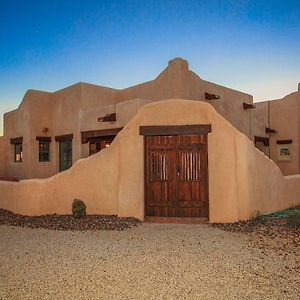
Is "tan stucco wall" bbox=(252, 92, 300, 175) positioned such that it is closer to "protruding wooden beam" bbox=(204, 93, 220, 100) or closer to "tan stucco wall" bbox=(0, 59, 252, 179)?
"tan stucco wall" bbox=(0, 59, 252, 179)

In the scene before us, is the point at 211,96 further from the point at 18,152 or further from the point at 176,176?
the point at 18,152

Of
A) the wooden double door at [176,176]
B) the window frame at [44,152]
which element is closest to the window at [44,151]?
the window frame at [44,152]

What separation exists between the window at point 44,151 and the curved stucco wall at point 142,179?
7.54m

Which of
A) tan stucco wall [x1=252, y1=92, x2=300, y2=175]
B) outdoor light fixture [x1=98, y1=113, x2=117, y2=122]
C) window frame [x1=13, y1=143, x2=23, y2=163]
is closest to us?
outdoor light fixture [x1=98, y1=113, x2=117, y2=122]

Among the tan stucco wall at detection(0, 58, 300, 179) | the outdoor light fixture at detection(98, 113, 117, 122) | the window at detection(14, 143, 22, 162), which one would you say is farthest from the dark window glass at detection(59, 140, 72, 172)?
the outdoor light fixture at detection(98, 113, 117, 122)

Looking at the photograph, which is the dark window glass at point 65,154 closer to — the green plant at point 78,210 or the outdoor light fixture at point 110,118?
the outdoor light fixture at point 110,118

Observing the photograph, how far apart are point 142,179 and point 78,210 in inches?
79.3

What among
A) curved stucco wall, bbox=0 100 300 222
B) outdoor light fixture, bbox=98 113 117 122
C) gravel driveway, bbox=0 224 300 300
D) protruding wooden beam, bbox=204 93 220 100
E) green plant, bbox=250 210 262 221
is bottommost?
gravel driveway, bbox=0 224 300 300

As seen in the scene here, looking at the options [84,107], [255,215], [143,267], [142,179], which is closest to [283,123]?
[255,215]

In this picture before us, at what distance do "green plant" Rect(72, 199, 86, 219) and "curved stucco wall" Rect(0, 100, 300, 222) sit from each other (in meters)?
0.37

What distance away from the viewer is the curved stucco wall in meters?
8.03

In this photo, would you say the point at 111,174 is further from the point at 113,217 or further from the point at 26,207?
the point at 26,207

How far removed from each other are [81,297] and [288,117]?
16951mm

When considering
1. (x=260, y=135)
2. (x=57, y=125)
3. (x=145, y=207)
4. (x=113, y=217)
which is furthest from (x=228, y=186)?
(x=57, y=125)
